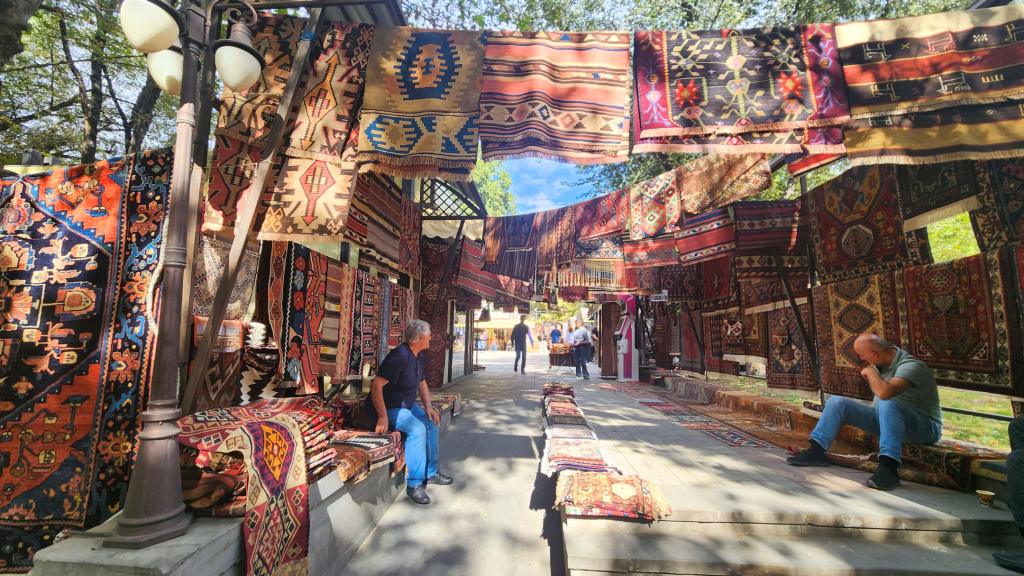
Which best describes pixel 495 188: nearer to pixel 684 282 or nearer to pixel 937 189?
pixel 684 282

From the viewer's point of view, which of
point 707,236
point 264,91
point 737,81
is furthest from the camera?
point 707,236

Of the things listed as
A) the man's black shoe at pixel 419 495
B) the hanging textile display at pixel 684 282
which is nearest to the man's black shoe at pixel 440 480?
the man's black shoe at pixel 419 495

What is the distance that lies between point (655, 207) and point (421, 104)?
348cm

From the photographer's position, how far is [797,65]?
9.59 feet

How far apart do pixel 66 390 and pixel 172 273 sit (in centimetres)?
121

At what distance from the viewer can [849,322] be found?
13.7ft

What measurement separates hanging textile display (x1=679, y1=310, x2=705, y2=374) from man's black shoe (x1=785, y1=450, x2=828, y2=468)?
3.96 m

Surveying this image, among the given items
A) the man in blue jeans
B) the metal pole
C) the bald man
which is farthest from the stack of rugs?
the metal pole

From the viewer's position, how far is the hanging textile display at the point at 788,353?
4.93 metres

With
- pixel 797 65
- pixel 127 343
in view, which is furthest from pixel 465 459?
pixel 797 65

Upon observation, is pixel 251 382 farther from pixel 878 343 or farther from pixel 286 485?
pixel 878 343

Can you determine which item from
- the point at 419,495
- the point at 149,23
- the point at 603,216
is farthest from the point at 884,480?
the point at 149,23

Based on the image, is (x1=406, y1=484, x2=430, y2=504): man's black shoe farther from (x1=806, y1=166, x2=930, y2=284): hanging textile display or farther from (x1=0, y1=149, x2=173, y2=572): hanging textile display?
(x1=806, y1=166, x2=930, y2=284): hanging textile display

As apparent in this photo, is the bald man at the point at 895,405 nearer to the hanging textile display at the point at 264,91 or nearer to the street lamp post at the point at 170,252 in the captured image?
the street lamp post at the point at 170,252
